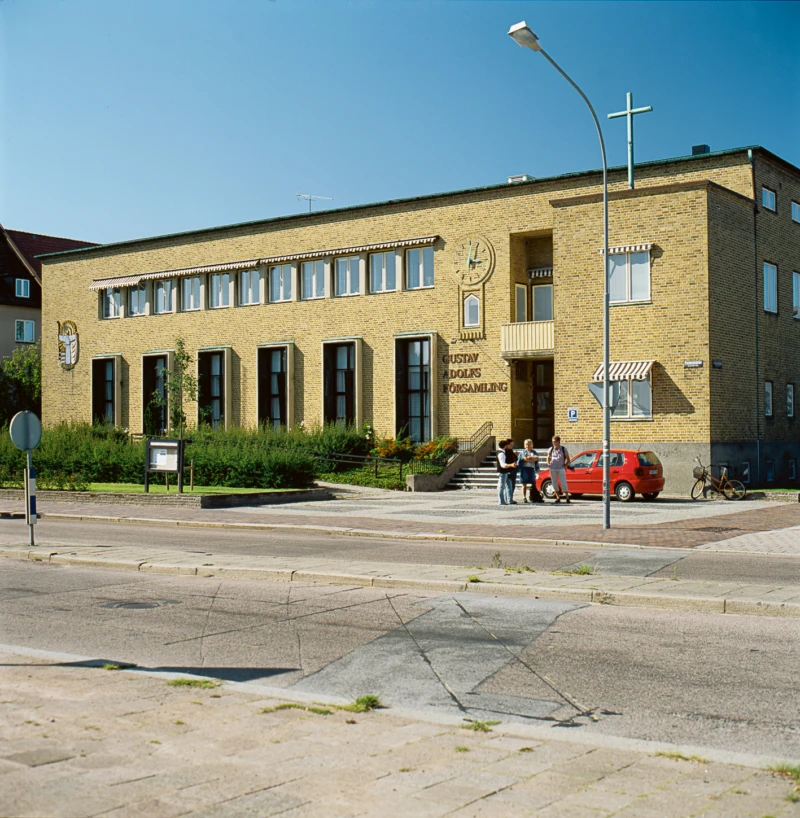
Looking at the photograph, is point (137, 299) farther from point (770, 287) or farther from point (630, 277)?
point (770, 287)

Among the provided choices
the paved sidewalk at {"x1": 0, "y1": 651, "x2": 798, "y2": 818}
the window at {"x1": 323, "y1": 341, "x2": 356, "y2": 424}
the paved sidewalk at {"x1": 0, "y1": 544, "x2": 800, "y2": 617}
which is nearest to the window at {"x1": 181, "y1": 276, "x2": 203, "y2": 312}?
the window at {"x1": 323, "y1": 341, "x2": 356, "y2": 424}

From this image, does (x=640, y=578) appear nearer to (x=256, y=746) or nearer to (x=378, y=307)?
(x=256, y=746)

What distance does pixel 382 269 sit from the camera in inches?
1706

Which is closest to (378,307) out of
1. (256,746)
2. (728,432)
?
(728,432)

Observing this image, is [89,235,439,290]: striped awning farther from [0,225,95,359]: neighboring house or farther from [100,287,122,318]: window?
[0,225,95,359]: neighboring house

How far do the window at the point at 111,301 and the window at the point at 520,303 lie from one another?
22663 mm

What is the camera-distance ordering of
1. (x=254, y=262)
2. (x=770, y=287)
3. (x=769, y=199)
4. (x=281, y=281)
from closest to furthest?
(x=769, y=199) → (x=770, y=287) → (x=281, y=281) → (x=254, y=262)

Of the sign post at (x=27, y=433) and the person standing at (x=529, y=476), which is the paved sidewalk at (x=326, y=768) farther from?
the person standing at (x=529, y=476)

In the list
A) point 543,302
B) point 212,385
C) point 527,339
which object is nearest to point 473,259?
point 543,302

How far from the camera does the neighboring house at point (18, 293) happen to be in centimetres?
6988

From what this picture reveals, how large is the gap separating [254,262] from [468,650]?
39.8m

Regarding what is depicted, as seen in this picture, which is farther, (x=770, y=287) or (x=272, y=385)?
(x=272, y=385)

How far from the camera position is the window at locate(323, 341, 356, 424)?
44.2 meters

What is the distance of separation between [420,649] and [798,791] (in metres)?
4.16
